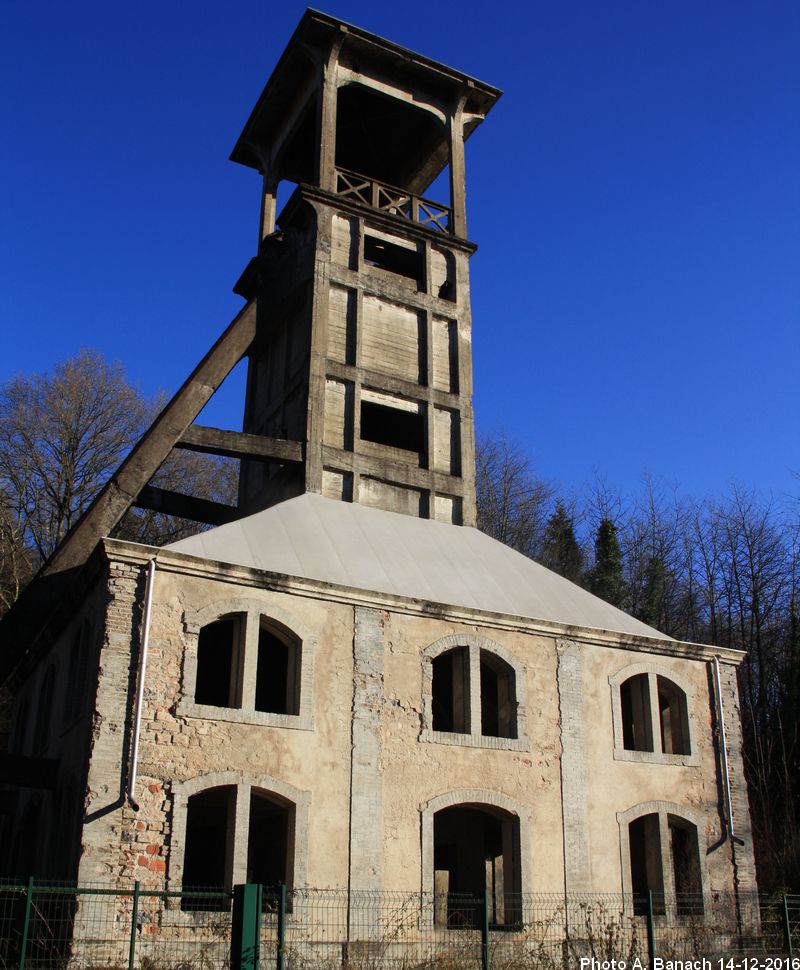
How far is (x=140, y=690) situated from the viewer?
1427cm

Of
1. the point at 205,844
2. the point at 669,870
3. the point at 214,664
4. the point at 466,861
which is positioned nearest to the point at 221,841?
the point at 205,844

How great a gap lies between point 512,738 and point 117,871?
6.81 meters

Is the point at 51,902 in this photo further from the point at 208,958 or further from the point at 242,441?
the point at 242,441

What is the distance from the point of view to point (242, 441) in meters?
19.9

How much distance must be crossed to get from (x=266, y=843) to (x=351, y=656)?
4.49 metres

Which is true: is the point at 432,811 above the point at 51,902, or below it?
above

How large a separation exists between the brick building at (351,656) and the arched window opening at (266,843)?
7 centimetres

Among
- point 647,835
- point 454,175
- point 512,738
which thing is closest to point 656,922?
point 647,835

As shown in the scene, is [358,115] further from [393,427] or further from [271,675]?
[271,675]

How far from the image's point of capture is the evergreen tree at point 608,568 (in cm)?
3550

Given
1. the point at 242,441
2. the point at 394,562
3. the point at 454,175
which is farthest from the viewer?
the point at 454,175

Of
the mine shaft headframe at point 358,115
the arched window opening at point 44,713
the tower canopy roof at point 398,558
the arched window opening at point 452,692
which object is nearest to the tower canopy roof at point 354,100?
the mine shaft headframe at point 358,115

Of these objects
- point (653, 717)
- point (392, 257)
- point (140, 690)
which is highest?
point (392, 257)

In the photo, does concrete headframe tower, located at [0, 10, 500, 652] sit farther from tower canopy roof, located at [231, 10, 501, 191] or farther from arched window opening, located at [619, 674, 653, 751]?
arched window opening, located at [619, 674, 653, 751]
